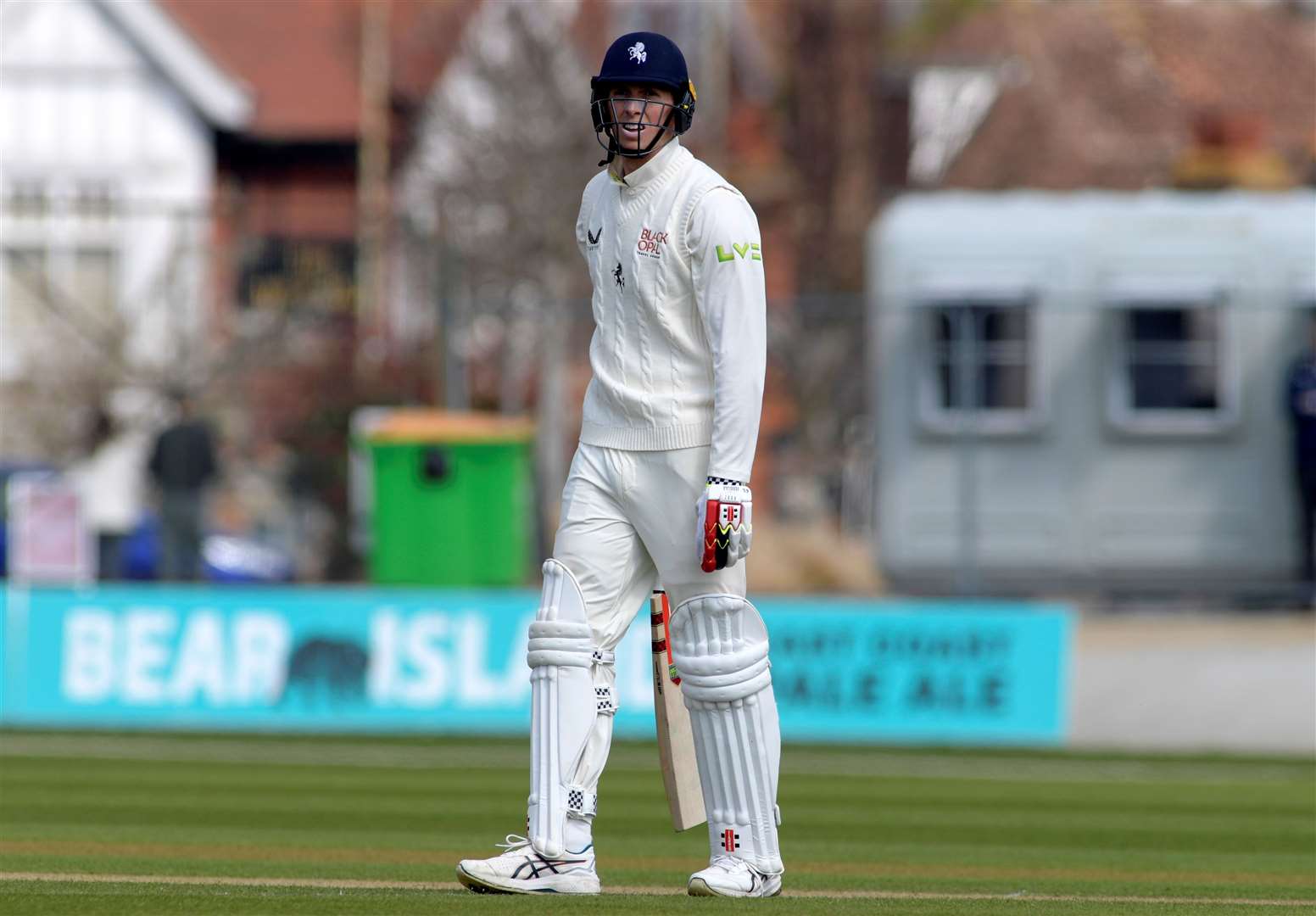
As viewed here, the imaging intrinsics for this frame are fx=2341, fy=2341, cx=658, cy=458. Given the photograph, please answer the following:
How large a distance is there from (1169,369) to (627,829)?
30.8ft

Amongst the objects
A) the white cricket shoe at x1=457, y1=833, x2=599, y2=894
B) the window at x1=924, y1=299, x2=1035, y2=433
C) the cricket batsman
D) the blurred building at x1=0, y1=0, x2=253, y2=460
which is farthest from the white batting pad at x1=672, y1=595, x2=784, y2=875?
the blurred building at x1=0, y1=0, x2=253, y2=460

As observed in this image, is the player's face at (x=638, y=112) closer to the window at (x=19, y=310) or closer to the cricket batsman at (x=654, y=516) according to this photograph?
the cricket batsman at (x=654, y=516)

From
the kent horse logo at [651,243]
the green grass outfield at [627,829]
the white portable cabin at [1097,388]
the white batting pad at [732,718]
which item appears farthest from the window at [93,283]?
the white batting pad at [732,718]

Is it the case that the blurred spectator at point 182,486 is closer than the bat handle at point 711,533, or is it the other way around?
the bat handle at point 711,533

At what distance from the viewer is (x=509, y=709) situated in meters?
14.3

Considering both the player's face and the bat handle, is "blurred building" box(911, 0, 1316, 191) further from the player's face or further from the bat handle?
the bat handle

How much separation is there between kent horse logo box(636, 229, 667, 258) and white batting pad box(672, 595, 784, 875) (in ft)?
3.04

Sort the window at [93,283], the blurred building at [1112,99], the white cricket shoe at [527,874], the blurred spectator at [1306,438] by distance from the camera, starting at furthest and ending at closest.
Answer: the blurred building at [1112,99], the window at [93,283], the blurred spectator at [1306,438], the white cricket shoe at [527,874]

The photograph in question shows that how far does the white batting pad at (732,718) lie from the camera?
6281 mm

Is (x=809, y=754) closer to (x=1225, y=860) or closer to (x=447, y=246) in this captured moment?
(x=1225, y=860)

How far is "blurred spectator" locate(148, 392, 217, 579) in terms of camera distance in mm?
16797

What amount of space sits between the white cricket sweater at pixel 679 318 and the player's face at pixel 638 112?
71 mm

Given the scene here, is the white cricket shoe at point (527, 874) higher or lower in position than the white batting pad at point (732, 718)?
lower

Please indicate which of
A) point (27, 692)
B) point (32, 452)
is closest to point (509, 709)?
point (27, 692)
